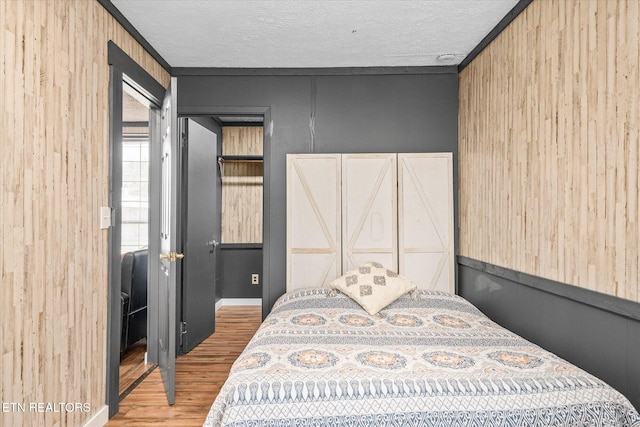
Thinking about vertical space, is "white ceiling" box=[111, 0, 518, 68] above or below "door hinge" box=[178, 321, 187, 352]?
above

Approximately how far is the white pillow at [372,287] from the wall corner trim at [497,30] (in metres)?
1.83

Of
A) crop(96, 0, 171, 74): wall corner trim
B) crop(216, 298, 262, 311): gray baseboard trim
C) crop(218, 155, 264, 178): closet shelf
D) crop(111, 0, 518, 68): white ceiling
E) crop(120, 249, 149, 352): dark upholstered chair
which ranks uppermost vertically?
crop(111, 0, 518, 68): white ceiling

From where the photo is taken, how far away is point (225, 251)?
219 inches

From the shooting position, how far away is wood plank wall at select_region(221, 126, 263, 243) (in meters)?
5.57

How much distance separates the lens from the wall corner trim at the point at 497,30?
96.9 inches

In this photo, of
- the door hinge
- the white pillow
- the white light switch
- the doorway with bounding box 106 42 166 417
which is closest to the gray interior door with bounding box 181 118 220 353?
the door hinge

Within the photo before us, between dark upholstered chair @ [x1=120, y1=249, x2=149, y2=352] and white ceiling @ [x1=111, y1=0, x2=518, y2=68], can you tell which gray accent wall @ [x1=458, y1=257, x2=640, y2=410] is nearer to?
white ceiling @ [x1=111, y1=0, x2=518, y2=68]

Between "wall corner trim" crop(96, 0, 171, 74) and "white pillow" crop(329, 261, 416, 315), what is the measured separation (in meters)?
2.29

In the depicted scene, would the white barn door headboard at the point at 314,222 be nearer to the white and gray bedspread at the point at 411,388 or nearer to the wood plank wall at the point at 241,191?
the white and gray bedspread at the point at 411,388

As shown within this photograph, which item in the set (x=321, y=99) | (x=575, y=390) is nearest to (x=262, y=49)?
(x=321, y=99)

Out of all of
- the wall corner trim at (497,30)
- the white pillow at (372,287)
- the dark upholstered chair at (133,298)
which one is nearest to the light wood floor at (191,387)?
the dark upholstered chair at (133,298)

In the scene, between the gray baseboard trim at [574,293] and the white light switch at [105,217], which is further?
the white light switch at [105,217]

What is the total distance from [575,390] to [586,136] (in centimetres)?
114

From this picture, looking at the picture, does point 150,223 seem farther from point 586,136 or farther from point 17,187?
point 586,136
